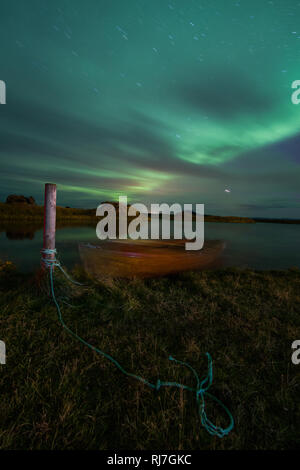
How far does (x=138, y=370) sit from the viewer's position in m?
2.29

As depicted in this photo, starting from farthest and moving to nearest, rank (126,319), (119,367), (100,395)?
(126,319) → (119,367) → (100,395)

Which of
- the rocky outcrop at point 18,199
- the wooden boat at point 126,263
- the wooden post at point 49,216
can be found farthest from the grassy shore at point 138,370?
the rocky outcrop at point 18,199

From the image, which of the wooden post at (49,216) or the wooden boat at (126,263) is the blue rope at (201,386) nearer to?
the wooden post at (49,216)

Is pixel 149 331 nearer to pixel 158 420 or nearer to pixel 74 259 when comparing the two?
pixel 158 420

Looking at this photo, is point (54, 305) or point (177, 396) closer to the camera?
point (177, 396)

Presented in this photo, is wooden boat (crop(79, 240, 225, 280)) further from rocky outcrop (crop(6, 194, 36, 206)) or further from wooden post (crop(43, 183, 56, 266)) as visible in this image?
rocky outcrop (crop(6, 194, 36, 206))

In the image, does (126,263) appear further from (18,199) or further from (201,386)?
(18,199)

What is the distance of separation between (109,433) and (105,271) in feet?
14.2

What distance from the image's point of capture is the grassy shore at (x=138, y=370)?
1639 mm

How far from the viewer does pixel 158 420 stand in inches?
68.6

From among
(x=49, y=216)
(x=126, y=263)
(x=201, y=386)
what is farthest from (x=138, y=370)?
(x=126, y=263)

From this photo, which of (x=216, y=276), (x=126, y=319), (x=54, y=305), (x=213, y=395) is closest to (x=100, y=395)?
(x=213, y=395)

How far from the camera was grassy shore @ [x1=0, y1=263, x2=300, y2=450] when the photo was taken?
1.64 metres
